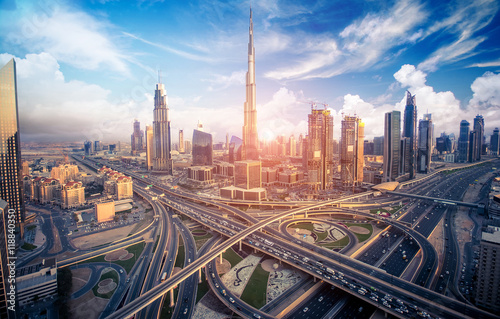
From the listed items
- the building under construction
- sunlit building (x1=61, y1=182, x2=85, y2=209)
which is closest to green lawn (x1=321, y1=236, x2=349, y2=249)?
the building under construction

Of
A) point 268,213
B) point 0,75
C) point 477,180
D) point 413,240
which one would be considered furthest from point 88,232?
point 477,180

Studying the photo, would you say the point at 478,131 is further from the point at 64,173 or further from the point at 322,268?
the point at 64,173

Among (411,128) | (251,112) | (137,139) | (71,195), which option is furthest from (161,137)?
(411,128)

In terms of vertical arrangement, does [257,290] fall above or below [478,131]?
below

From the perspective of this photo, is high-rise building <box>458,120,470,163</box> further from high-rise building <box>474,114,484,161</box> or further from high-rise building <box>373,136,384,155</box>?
high-rise building <box>373,136,384,155</box>

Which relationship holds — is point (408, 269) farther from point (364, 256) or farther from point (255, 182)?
point (255, 182)

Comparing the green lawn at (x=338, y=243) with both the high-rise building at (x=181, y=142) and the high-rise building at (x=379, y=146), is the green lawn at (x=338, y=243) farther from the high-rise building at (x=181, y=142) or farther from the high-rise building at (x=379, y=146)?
the high-rise building at (x=181, y=142)
